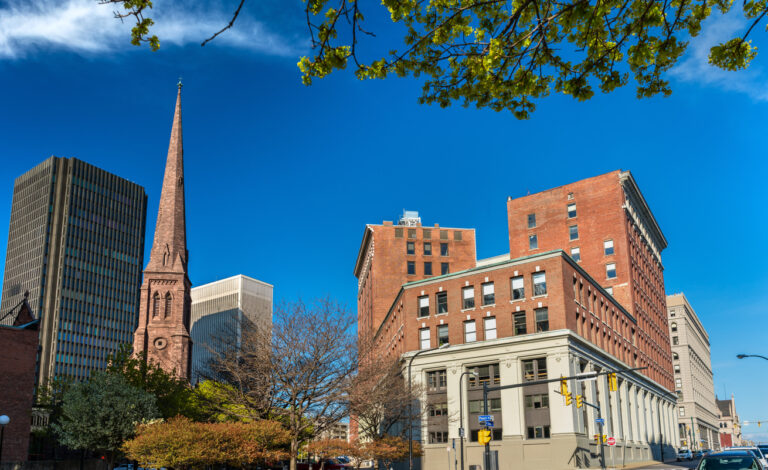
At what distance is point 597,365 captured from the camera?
191ft

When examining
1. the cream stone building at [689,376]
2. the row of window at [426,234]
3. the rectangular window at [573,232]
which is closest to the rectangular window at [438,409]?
the rectangular window at [573,232]

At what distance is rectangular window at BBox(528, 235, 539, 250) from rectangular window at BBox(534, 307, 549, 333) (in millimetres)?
27336

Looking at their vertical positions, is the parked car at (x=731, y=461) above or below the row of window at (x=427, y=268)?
below

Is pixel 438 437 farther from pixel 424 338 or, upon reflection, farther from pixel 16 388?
pixel 16 388

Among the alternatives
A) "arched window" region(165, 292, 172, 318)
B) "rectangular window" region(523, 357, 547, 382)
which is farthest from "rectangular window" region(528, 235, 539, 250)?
"arched window" region(165, 292, 172, 318)

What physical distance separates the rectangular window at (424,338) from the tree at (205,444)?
24885mm

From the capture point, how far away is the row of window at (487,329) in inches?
2117

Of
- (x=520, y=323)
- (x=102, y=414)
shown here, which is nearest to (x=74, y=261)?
(x=102, y=414)

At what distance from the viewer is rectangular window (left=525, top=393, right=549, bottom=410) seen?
168ft

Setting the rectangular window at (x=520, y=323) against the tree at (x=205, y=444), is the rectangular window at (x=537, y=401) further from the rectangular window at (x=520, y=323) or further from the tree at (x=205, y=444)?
the tree at (x=205, y=444)

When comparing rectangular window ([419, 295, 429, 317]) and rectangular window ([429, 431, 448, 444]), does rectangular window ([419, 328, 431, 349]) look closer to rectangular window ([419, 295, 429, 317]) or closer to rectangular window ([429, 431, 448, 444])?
rectangular window ([419, 295, 429, 317])

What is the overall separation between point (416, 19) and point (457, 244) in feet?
280

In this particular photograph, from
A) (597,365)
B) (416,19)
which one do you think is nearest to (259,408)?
(597,365)

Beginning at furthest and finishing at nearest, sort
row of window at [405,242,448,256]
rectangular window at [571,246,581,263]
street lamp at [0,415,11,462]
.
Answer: row of window at [405,242,448,256] → rectangular window at [571,246,581,263] → street lamp at [0,415,11,462]
